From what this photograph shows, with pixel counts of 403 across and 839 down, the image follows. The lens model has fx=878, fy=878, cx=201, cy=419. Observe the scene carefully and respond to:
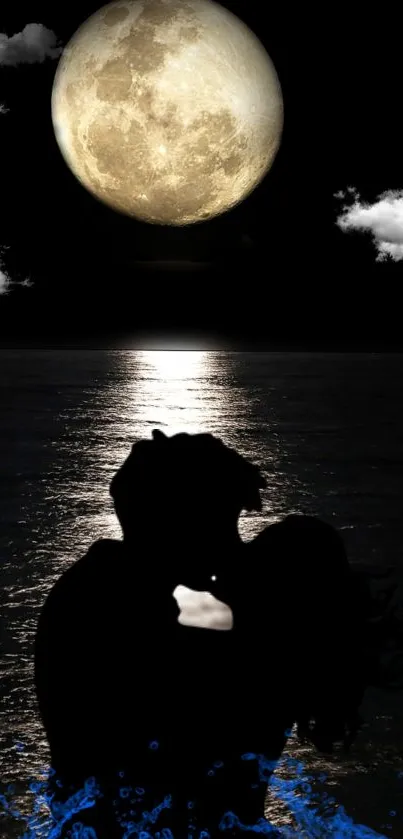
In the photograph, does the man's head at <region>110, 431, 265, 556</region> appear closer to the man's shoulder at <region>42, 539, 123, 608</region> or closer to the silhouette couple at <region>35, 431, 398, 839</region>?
the silhouette couple at <region>35, 431, 398, 839</region>

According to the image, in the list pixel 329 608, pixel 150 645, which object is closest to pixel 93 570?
pixel 150 645

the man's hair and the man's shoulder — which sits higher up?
the man's hair

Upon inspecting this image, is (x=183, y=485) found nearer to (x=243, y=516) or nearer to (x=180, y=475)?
(x=180, y=475)

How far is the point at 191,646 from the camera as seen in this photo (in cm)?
195

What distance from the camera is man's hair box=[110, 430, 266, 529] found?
1.79 m

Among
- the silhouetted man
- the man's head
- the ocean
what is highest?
the man's head

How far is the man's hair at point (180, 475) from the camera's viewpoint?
1789 mm

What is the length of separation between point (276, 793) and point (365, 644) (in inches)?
61.3

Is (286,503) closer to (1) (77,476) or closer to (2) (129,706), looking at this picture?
(1) (77,476)

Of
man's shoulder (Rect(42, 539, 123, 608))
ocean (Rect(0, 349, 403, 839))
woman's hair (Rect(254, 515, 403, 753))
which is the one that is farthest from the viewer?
ocean (Rect(0, 349, 403, 839))

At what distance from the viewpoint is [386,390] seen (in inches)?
1081

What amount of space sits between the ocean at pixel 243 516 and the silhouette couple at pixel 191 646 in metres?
0.92

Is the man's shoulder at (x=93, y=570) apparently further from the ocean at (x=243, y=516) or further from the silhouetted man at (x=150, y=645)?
the ocean at (x=243, y=516)

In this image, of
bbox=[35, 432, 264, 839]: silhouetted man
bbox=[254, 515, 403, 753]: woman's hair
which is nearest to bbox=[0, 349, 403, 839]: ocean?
bbox=[35, 432, 264, 839]: silhouetted man
